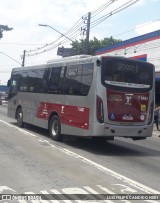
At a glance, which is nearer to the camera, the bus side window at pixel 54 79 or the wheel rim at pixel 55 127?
the wheel rim at pixel 55 127

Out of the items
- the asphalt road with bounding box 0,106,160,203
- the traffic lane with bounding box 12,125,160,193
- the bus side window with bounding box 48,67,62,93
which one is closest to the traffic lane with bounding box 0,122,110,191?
the asphalt road with bounding box 0,106,160,203

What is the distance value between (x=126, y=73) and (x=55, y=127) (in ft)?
12.4

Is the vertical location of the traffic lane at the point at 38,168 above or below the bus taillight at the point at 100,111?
below

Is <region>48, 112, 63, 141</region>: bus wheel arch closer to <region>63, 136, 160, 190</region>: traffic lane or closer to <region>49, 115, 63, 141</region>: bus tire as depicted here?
<region>49, 115, 63, 141</region>: bus tire

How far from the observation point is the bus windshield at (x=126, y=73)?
488 inches

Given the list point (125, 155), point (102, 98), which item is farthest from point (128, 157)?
point (102, 98)

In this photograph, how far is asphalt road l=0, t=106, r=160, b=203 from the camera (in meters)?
7.67

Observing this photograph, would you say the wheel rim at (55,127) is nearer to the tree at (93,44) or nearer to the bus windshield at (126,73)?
the bus windshield at (126,73)

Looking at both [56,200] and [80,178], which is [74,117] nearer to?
[80,178]

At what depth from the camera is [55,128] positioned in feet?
49.1

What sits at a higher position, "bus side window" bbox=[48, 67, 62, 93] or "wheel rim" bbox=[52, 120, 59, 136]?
"bus side window" bbox=[48, 67, 62, 93]

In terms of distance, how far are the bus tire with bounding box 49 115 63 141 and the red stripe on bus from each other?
0.28 metres

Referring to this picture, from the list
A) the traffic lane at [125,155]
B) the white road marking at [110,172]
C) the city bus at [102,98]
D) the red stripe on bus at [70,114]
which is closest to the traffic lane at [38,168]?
the white road marking at [110,172]

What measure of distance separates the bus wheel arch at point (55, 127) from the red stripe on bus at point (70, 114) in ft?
0.66
